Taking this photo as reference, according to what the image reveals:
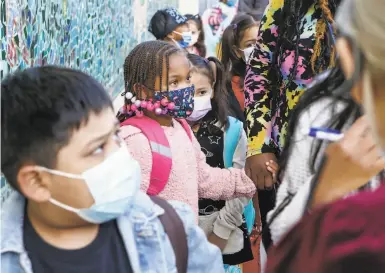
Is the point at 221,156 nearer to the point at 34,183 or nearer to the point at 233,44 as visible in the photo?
the point at 34,183

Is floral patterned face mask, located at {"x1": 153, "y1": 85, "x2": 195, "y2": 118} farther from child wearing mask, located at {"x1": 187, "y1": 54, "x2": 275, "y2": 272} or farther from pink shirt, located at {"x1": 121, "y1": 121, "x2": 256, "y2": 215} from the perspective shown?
child wearing mask, located at {"x1": 187, "y1": 54, "x2": 275, "y2": 272}

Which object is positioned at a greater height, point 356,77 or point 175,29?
point 356,77

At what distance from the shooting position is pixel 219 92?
11.6 ft

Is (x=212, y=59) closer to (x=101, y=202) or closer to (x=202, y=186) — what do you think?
(x=202, y=186)

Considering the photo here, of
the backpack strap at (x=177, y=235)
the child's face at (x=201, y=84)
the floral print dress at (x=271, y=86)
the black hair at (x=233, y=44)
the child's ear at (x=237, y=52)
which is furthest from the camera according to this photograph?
the child's ear at (x=237, y=52)

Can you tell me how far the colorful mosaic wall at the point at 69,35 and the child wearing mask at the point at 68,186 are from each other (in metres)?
0.60

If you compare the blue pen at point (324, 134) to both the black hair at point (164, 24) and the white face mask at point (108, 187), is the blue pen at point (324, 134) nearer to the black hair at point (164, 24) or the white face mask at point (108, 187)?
the white face mask at point (108, 187)

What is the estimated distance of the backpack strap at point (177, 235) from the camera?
1614 mm

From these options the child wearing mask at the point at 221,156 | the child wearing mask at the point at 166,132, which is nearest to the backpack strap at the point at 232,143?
the child wearing mask at the point at 221,156

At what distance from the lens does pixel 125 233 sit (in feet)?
5.20

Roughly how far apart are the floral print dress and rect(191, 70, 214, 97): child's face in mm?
795

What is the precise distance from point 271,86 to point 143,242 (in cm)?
102

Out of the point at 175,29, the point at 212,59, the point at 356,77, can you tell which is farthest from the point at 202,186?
the point at 175,29

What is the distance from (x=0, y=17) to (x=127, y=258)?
3.04ft
